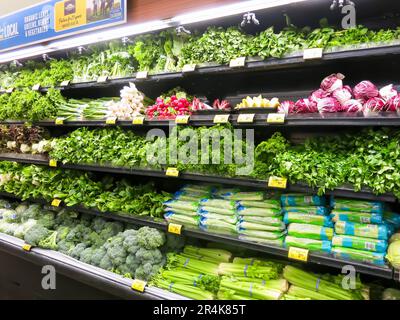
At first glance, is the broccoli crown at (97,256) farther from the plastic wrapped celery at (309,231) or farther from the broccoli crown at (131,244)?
the plastic wrapped celery at (309,231)

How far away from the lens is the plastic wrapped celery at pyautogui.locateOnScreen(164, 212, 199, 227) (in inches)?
109

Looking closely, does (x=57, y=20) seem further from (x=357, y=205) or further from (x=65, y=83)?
(x=357, y=205)

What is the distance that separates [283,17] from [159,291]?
2.31 m

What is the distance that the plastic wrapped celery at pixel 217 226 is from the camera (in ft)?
8.50

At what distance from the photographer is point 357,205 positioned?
7.13ft

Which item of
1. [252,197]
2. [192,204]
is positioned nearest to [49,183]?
[192,204]

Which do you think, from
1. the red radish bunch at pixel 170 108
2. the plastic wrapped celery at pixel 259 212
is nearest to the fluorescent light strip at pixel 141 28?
the red radish bunch at pixel 170 108

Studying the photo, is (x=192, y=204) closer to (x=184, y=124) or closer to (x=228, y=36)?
(x=184, y=124)

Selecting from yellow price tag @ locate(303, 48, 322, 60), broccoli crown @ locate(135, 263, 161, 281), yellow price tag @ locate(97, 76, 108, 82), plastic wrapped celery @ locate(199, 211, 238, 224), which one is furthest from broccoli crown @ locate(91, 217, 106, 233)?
yellow price tag @ locate(303, 48, 322, 60)

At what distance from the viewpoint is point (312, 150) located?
7.39ft

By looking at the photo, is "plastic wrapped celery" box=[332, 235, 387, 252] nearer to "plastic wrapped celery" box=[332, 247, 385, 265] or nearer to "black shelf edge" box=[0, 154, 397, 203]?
"plastic wrapped celery" box=[332, 247, 385, 265]

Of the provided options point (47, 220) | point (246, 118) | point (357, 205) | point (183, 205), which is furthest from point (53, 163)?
point (357, 205)

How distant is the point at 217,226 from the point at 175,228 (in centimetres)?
36

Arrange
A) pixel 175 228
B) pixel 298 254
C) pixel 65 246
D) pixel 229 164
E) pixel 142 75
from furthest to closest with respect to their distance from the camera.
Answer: pixel 65 246, pixel 142 75, pixel 175 228, pixel 229 164, pixel 298 254
